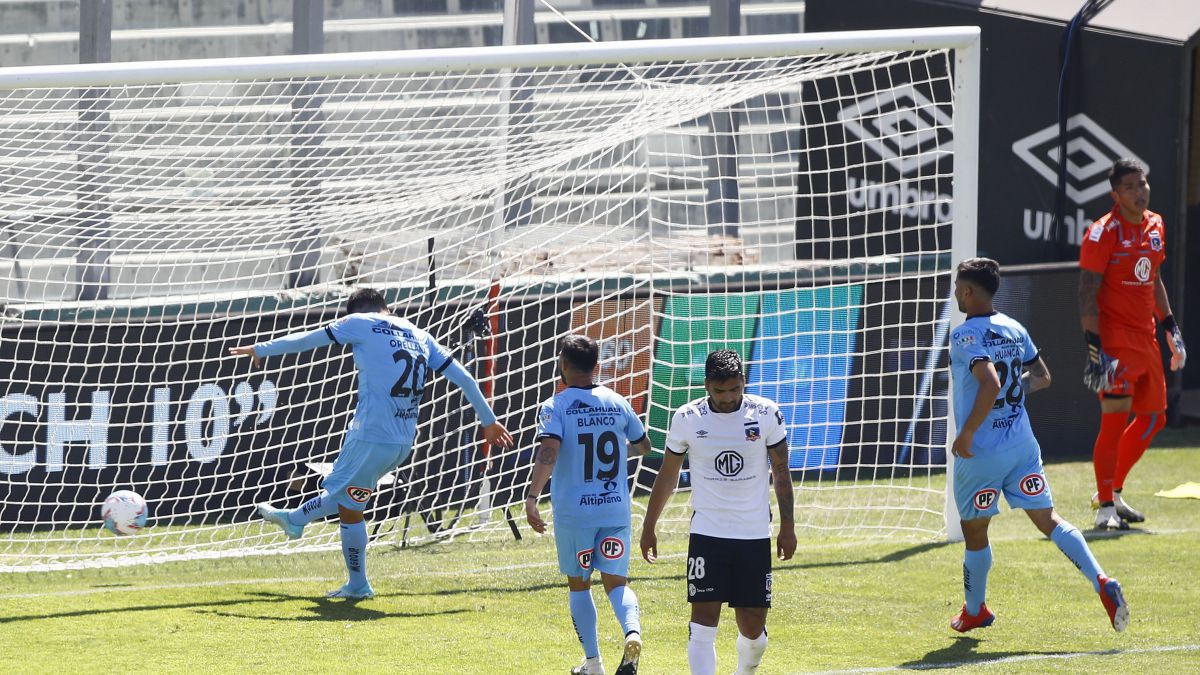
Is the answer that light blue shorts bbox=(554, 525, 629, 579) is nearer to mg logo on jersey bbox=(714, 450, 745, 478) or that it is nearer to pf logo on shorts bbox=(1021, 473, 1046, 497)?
mg logo on jersey bbox=(714, 450, 745, 478)

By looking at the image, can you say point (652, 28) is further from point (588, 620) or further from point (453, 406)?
point (588, 620)

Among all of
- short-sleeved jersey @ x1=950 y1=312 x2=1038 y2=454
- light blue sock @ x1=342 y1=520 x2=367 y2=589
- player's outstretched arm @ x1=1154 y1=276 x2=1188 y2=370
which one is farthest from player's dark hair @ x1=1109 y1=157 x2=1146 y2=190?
light blue sock @ x1=342 y1=520 x2=367 y2=589

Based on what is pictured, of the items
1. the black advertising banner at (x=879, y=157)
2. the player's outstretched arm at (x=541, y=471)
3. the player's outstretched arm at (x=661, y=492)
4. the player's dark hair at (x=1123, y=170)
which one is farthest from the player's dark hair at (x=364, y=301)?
the black advertising banner at (x=879, y=157)

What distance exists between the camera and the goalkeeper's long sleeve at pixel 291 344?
25.2 feet

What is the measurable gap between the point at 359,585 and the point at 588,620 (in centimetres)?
210

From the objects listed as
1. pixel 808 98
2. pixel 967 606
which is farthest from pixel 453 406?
pixel 808 98

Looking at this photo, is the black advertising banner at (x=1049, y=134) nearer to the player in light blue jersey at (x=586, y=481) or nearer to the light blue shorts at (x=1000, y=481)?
the light blue shorts at (x=1000, y=481)

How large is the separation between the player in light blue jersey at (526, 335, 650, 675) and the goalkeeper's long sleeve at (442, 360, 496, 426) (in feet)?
4.14

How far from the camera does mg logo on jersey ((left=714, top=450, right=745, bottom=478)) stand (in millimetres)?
5699

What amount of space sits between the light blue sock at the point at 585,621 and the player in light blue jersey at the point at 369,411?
6.22 ft

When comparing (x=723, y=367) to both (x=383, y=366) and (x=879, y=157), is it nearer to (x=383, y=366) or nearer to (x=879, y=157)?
(x=383, y=366)

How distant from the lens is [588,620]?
6277 mm

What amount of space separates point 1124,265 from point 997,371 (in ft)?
8.96

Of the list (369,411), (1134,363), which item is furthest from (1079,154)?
(369,411)
